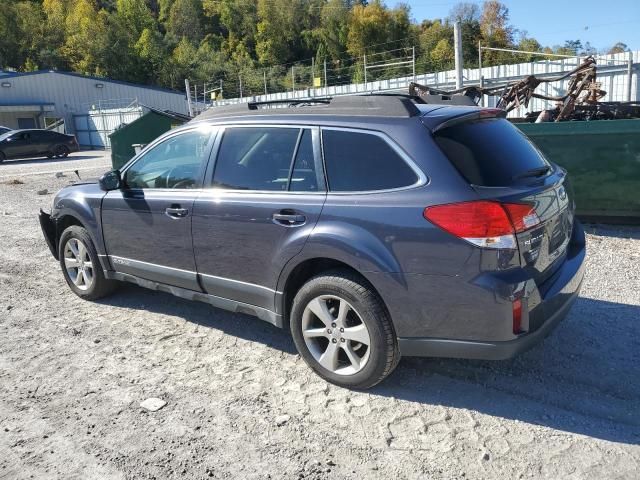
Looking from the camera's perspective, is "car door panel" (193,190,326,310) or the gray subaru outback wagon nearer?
the gray subaru outback wagon

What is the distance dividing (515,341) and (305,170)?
5.41 feet

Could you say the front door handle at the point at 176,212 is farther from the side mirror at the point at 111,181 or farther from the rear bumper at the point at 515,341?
the rear bumper at the point at 515,341

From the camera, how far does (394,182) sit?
10.7 ft

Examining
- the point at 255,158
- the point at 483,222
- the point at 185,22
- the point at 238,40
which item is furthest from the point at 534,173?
the point at 185,22

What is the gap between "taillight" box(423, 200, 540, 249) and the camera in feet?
9.69

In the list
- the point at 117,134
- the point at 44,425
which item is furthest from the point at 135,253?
the point at 117,134

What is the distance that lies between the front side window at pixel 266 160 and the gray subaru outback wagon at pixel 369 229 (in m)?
0.01

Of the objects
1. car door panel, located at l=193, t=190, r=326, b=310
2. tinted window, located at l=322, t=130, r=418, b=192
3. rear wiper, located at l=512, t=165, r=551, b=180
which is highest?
tinted window, located at l=322, t=130, r=418, b=192

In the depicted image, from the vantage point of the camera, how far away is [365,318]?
3.36 m

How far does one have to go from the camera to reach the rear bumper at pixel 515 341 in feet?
10.1

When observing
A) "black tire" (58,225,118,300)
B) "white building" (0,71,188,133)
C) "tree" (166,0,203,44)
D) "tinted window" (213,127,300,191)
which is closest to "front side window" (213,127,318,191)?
"tinted window" (213,127,300,191)

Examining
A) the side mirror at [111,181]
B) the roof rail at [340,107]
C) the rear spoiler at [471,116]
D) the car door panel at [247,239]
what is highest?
the roof rail at [340,107]

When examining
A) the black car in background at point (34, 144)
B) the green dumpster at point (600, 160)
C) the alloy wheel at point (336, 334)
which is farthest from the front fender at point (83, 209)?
the black car in background at point (34, 144)

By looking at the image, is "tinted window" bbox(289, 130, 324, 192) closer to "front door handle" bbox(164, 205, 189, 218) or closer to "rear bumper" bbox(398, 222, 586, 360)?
"front door handle" bbox(164, 205, 189, 218)
